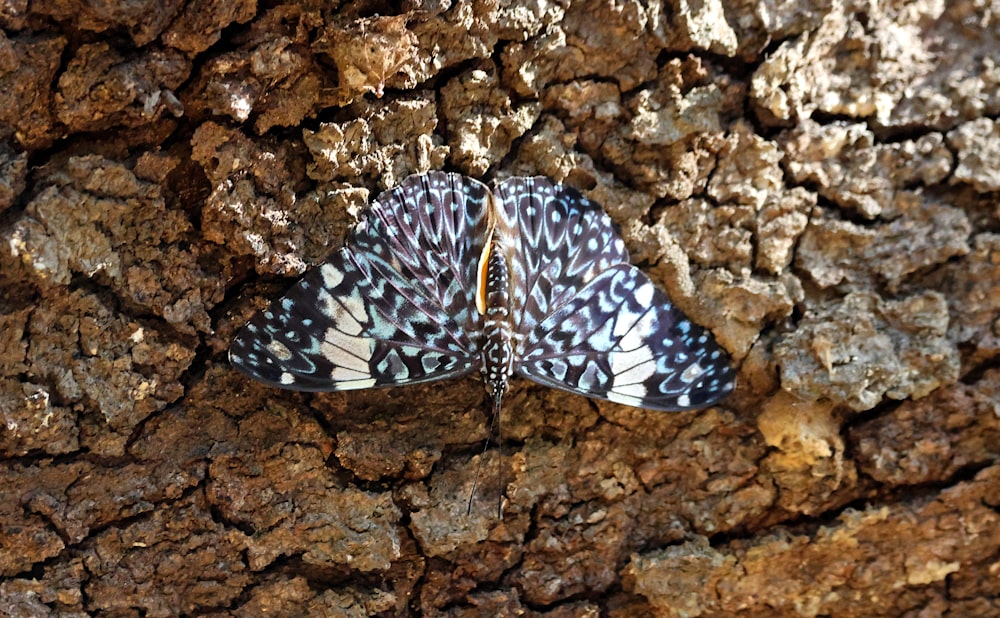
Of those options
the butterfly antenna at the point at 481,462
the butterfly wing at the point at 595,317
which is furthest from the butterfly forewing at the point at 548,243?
the butterfly antenna at the point at 481,462

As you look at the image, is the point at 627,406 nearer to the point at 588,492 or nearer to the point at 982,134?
the point at 588,492

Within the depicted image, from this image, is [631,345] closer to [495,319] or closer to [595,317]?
[595,317]

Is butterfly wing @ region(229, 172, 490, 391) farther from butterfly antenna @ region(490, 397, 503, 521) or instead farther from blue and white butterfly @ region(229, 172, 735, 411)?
butterfly antenna @ region(490, 397, 503, 521)

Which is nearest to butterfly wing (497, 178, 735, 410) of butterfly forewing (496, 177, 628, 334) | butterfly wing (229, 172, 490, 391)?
butterfly forewing (496, 177, 628, 334)

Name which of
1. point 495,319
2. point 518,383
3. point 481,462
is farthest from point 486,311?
point 481,462

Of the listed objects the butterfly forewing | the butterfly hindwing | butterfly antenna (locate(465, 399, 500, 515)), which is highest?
the butterfly forewing

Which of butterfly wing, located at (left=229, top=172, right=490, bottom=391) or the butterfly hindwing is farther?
the butterfly hindwing

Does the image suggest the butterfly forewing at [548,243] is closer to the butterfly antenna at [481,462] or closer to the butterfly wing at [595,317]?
the butterfly wing at [595,317]
